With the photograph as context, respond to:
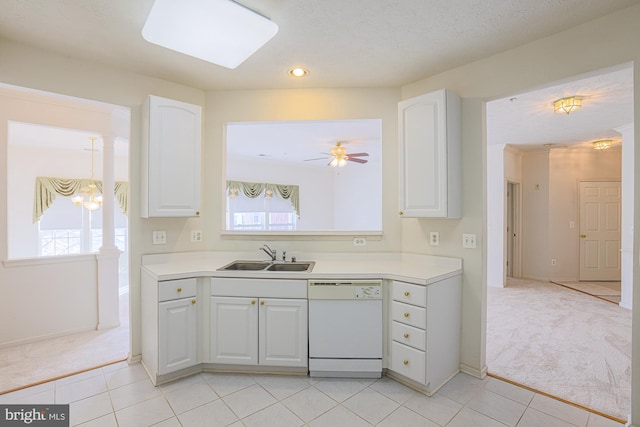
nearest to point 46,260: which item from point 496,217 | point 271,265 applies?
point 271,265

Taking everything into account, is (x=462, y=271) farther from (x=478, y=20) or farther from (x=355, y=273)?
(x=478, y=20)

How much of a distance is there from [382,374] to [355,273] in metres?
0.85

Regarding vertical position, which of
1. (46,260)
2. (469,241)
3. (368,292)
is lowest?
(368,292)

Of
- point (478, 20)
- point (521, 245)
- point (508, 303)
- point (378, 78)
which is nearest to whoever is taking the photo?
point (478, 20)

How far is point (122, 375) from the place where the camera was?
239 centimetres

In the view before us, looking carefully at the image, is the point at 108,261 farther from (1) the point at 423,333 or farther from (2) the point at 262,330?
(1) the point at 423,333

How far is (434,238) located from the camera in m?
2.68

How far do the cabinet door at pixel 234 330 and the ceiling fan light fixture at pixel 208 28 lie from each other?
1814 millimetres

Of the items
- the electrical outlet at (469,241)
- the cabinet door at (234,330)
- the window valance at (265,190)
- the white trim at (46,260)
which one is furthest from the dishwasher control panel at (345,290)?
the window valance at (265,190)

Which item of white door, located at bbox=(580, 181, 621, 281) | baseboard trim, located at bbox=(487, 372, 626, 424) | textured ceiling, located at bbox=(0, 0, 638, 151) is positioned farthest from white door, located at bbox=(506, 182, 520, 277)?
baseboard trim, located at bbox=(487, 372, 626, 424)

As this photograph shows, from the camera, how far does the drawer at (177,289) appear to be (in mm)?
2224

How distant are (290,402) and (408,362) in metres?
0.89

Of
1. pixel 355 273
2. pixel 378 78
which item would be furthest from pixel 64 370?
pixel 378 78

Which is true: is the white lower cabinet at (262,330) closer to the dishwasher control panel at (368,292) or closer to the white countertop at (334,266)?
the white countertop at (334,266)
